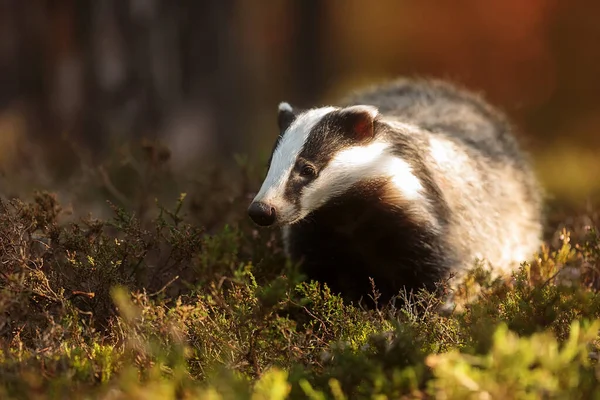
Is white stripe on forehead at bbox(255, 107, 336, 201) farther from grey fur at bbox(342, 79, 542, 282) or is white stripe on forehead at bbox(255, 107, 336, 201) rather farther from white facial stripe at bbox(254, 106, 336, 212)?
grey fur at bbox(342, 79, 542, 282)

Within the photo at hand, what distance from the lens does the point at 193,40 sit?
28.3 feet

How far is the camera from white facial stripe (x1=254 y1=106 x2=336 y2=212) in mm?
3754

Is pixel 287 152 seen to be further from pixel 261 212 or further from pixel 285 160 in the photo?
pixel 261 212

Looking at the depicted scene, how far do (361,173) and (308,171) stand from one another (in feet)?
1.10

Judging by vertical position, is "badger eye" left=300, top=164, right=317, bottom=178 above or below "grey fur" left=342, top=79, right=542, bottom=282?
above

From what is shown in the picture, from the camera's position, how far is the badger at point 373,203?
3898mm

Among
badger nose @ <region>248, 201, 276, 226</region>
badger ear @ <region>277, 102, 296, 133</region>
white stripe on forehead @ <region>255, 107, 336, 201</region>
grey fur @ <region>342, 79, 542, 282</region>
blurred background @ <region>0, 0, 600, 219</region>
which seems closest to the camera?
badger nose @ <region>248, 201, 276, 226</region>

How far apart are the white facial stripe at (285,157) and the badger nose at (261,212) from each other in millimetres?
36

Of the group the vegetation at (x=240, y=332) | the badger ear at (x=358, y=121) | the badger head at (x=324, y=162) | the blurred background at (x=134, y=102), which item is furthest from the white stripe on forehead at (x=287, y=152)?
the blurred background at (x=134, y=102)

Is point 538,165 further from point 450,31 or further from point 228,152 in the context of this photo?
point 450,31

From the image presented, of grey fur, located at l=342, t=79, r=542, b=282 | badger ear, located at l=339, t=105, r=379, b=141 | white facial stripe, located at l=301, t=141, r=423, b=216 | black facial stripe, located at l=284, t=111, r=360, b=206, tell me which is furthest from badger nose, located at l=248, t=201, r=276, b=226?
grey fur, located at l=342, t=79, r=542, b=282

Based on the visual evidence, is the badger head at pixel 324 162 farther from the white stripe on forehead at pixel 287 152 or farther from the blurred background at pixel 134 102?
the blurred background at pixel 134 102

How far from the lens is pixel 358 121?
400 cm

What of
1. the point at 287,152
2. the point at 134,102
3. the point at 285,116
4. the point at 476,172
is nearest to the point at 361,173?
the point at 287,152
